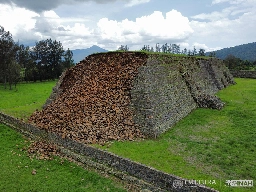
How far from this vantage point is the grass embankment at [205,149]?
34.3 ft

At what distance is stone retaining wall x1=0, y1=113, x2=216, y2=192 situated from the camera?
9.50 metres

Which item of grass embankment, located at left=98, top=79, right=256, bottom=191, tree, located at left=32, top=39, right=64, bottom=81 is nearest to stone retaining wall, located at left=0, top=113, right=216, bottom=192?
grass embankment, located at left=98, top=79, right=256, bottom=191

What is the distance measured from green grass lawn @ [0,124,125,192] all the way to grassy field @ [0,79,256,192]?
1.85 metres

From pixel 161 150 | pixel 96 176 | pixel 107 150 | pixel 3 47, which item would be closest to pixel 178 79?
pixel 161 150

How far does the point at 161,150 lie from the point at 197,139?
285 centimetres

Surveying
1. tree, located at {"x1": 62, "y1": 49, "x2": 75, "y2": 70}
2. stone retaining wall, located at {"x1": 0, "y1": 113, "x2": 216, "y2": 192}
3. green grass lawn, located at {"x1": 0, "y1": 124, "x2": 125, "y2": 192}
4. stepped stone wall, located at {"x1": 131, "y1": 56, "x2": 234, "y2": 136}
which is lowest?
green grass lawn, located at {"x1": 0, "y1": 124, "x2": 125, "y2": 192}

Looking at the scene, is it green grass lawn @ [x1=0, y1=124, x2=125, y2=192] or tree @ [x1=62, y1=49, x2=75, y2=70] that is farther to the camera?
tree @ [x1=62, y1=49, x2=75, y2=70]

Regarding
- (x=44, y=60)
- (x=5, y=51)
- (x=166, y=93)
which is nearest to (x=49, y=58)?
(x=44, y=60)

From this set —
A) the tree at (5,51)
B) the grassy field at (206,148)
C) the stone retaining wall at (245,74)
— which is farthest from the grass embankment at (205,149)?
the tree at (5,51)

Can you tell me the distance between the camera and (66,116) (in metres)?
15.9

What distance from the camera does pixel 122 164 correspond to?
11078 millimetres

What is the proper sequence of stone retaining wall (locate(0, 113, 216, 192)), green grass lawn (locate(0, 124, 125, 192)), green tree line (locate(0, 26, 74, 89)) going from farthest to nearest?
green tree line (locate(0, 26, 74, 89)) < green grass lawn (locate(0, 124, 125, 192)) < stone retaining wall (locate(0, 113, 216, 192))

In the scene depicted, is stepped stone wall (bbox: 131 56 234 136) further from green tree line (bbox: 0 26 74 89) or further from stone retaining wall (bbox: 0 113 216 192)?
green tree line (bbox: 0 26 74 89)

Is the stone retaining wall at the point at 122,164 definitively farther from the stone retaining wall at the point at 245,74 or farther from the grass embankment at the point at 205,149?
the stone retaining wall at the point at 245,74
